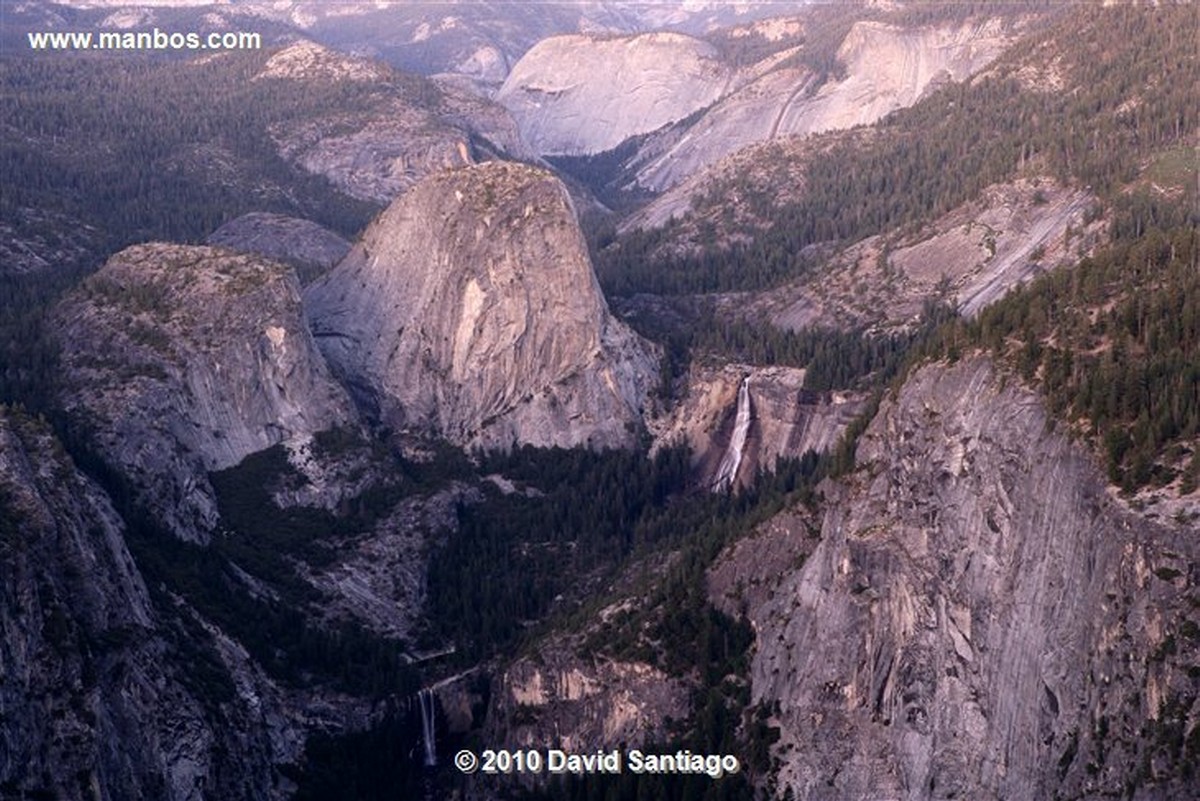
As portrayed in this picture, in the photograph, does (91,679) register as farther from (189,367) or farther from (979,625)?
(189,367)

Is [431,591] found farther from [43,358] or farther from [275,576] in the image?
[43,358]

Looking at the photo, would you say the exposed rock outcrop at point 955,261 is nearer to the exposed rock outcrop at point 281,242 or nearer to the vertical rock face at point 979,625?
the exposed rock outcrop at point 281,242

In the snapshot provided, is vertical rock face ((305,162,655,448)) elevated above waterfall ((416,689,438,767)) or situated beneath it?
elevated above

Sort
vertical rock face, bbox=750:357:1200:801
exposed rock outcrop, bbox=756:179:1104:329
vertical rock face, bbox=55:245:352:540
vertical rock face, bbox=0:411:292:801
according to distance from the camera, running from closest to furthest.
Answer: vertical rock face, bbox=750:357:1200:801 < vertical rock face, bbox=0:411:292:801 < vertical rock face, bbox=55:245:352:540 < exposed rock outcrop, bbox=756:179:1104:329

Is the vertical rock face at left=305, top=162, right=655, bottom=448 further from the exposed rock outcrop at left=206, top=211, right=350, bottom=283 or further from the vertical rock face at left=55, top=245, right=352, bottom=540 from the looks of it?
the exposed rock outcrop at left=206, top=211, right=350, bottom=283

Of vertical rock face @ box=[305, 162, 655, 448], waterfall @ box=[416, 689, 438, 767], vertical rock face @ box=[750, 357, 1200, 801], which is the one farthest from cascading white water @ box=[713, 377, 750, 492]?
vertical rock face @ box=[750, 357, 1200, 801]

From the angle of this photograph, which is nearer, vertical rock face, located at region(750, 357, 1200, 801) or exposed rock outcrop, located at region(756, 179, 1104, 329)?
vertical rock face, located at region(750, 357, 1200, 801)

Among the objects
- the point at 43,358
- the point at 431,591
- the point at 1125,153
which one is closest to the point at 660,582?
the point at 431,591

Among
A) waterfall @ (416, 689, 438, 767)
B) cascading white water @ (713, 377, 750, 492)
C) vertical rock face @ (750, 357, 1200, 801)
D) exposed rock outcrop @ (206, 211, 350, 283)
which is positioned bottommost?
waterfall @ (416, 689, 438, 767)
